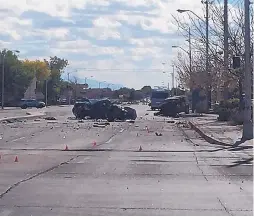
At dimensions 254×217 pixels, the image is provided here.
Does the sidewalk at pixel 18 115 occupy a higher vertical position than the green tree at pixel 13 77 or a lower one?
lower

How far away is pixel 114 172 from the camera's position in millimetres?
16938

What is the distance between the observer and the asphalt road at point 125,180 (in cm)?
1148

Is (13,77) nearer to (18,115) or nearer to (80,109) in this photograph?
(18,115)

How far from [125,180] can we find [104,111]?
39.9 meters

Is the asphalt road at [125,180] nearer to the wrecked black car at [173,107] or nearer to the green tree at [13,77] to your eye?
the wrecked black car at [173,107]

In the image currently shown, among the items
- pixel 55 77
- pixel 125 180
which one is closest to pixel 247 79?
pixel 125 180

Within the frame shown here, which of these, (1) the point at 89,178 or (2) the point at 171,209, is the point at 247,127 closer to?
(1) the point at 89,178

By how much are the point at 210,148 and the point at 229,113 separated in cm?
2281

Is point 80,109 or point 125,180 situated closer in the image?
point 125,180

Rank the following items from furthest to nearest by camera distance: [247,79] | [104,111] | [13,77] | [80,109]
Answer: [13,77]
[80,109]
[104,111]
[247,79]

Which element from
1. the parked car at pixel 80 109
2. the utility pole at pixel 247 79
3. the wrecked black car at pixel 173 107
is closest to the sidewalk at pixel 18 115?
the parked car at pixel 80 109

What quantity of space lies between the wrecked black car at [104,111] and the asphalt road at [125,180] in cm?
2795

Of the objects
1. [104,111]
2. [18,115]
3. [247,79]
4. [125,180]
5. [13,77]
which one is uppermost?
[13,77]

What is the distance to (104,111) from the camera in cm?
5509
